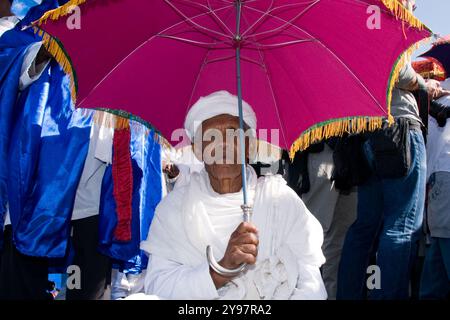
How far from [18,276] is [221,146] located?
5.24 ft

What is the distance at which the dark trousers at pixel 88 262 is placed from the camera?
4.00m

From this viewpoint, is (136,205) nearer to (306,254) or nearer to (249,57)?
(249,57)

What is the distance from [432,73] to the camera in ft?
18.8

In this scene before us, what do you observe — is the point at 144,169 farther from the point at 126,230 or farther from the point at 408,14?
the point at 408,14

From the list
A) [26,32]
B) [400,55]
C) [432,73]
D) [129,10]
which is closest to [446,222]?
[432,73]

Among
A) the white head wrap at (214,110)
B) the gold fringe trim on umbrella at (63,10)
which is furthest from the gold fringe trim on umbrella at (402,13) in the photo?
the gold fringe trim on umbrella at (63,10)

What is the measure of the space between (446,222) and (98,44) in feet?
9.36

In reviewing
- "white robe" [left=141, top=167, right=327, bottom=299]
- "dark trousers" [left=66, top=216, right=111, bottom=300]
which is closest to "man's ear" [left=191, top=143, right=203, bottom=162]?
"white robe" [left=141, top=167, right=327, bottom=299]

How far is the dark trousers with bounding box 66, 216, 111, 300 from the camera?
400 cm

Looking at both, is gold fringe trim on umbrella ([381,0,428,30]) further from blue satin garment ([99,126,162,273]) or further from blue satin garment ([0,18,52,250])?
blue satin garment ([0,18,52,250])

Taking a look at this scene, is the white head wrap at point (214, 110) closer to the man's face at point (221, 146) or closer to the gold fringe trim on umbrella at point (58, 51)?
the man's face at point (221, 146)

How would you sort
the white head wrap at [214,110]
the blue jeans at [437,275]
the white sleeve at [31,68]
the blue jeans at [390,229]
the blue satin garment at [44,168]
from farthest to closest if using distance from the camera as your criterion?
the blue jeans at [437,275] < the blue jeans at [390,229] < the white sleeve at [31,68] < the blue satin garment at [44,168] < the white head wrap at [214,110]

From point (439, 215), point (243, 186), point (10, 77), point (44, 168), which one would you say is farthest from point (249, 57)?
point (439, 215)

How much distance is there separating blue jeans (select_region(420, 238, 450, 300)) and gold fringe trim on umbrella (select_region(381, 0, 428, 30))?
2.27 metres
